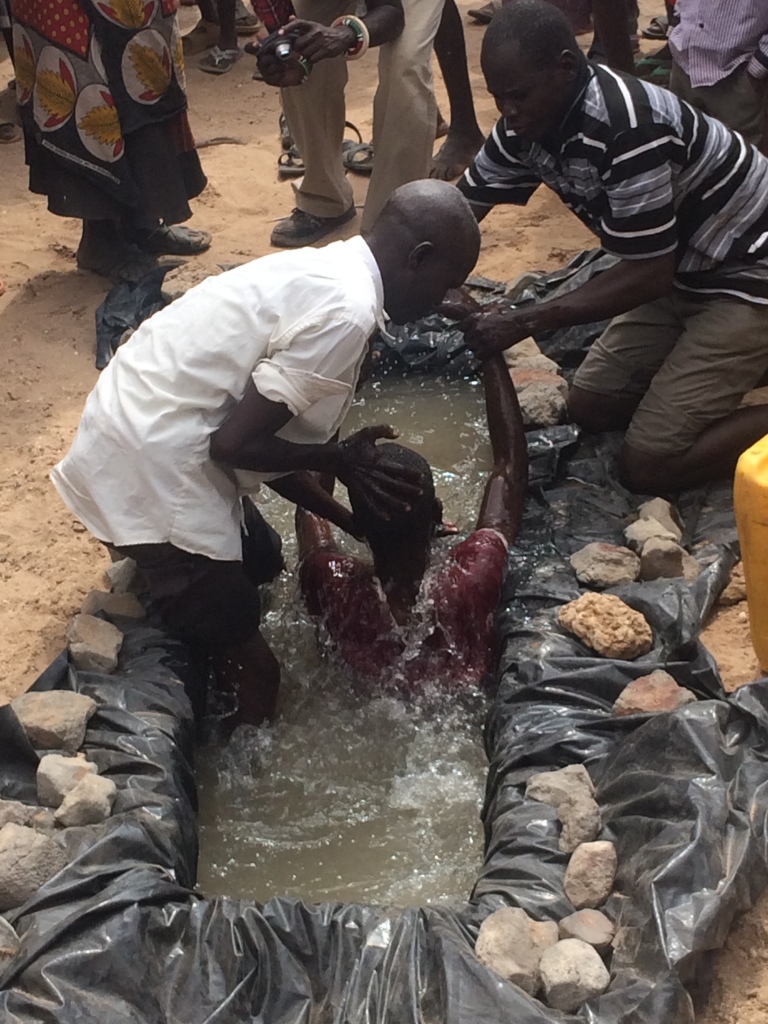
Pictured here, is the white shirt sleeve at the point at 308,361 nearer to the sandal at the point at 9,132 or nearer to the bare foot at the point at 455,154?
the bare foot at the point at 455,154

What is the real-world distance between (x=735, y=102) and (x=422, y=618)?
244 cm

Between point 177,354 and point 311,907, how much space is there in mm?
1177

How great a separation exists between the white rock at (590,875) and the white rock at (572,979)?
178 mm

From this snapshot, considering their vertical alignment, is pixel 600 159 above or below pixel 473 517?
above

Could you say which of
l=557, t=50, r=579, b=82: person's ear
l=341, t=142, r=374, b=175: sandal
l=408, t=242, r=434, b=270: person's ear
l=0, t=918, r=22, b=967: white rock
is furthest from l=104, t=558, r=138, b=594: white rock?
l=341, t=142, r=374, b=175: sandal

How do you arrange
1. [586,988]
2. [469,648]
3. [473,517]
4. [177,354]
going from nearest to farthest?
[586,988] → [177,354] → [469,648] → [473,517]

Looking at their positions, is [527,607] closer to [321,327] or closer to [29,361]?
[321,327]

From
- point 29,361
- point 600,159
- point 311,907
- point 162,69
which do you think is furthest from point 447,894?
point 162,69

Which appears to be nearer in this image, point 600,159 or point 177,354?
point 177,354

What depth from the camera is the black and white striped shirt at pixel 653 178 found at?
9.77ft

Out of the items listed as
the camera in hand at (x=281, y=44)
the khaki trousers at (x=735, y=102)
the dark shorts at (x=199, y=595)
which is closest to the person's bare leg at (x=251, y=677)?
the dark shorts at (x=199, y=595)

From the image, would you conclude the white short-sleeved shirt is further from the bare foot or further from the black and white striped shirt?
the bare foot

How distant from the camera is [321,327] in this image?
2311 mm

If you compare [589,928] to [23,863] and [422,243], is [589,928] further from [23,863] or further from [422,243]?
[422,243]
